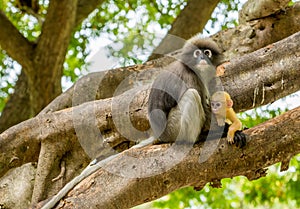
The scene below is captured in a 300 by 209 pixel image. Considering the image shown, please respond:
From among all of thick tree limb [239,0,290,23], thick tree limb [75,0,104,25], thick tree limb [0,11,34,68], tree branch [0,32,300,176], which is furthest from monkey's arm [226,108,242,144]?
thick tree limb [75,0,104,25]

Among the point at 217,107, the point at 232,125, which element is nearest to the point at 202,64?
the point at 217,107

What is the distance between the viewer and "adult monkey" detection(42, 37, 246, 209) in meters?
4.33

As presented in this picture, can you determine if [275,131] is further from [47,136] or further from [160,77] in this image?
[47,136]

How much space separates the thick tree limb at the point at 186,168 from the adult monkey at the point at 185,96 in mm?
411

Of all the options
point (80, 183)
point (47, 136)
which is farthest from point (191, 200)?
point (80, 183)

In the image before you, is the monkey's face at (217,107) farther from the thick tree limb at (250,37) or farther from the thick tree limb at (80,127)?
the thick tree limb at (250,37)

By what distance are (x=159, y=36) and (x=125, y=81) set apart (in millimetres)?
1791

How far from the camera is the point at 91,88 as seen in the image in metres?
5.86

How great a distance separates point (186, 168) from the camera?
11.8 ft

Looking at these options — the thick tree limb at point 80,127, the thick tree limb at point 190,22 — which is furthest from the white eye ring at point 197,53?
the thick tree limb at point 190,22

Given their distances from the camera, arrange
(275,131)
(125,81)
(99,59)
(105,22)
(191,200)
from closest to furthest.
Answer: (275,131) → (125,81) → (99,59) → (191,200) → (105,22)

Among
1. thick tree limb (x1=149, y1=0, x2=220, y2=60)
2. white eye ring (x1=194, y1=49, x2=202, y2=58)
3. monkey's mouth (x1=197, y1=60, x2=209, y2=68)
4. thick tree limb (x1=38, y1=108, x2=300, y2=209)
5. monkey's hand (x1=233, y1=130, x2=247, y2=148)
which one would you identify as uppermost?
thick tree limb (x1=149, y1=0, x2=220, y2=60)

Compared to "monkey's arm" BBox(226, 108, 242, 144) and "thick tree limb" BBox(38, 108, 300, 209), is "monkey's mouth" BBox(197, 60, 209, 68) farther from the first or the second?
"thick tree limb" BBox(38, 108, 300, 209)

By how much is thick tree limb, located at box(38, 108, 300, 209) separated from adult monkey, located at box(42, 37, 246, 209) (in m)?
0.41
